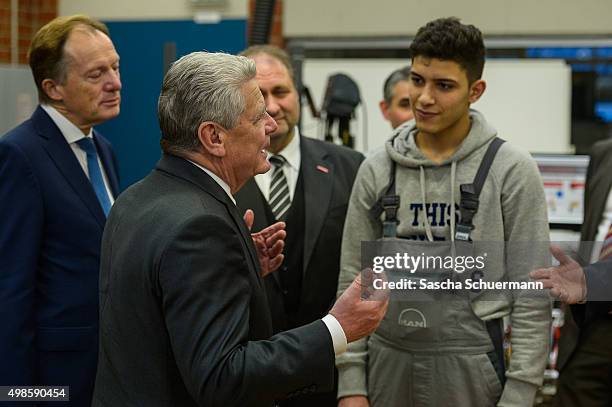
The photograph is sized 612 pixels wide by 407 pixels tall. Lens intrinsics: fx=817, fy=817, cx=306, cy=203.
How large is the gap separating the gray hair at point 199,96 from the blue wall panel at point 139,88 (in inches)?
180

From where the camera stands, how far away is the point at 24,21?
648 cm

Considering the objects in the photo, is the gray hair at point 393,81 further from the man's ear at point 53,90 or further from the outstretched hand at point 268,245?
the outstretched hand at point 268,245

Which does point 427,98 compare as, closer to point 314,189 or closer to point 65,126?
point 314,189

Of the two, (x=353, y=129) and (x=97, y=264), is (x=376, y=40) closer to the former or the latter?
(x=353, y=129)

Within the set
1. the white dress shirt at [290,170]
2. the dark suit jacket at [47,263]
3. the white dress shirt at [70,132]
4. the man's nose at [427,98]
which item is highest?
the man's nose at [427,98]

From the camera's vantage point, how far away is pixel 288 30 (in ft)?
19.2

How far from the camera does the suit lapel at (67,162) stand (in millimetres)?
2400

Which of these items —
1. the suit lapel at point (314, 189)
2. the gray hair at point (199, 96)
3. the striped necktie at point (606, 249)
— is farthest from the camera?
the suit lapel at point (314, 189)

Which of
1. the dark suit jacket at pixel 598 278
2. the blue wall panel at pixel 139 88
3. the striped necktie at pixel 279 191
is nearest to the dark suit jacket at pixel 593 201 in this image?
the dark suit jacket at pixel 598 278

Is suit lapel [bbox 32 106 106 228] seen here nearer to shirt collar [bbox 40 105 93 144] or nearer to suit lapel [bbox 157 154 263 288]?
shirt collar [bbox 40 105 93 144]

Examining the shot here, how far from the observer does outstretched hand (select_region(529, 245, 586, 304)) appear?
2.03 metres

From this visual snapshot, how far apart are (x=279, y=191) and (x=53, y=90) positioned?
0.78 m

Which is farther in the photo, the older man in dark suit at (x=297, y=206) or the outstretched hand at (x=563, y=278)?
the older man in dark suit at (x=297, y=206)

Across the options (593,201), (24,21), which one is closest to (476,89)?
(593,201)
